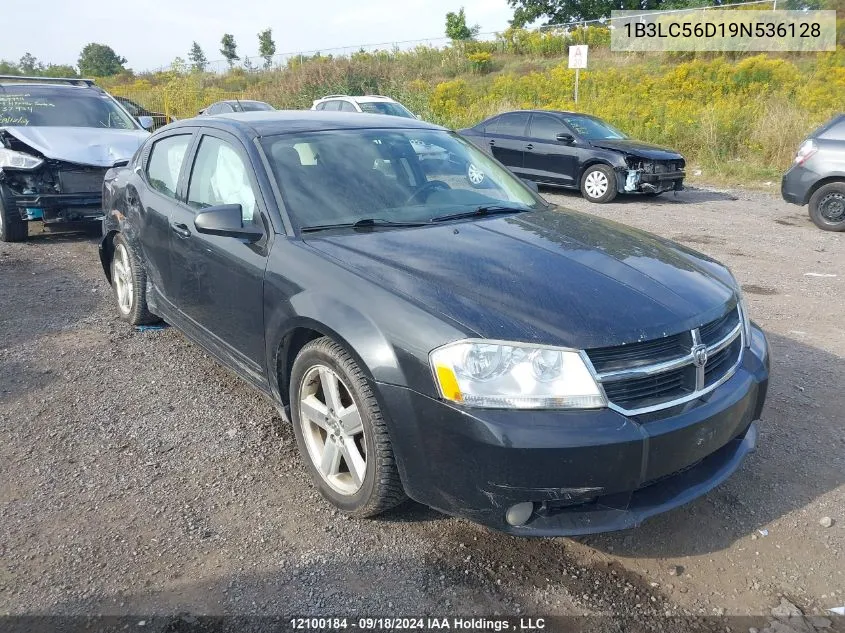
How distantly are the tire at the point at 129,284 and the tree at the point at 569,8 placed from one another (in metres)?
45.9

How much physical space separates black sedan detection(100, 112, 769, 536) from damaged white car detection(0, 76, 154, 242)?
4.42 metres

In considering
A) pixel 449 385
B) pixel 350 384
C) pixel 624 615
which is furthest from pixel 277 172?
pixel 624 615

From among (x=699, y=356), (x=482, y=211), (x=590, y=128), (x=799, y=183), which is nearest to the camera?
(x=699, y=356)

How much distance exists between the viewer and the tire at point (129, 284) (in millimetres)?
4754

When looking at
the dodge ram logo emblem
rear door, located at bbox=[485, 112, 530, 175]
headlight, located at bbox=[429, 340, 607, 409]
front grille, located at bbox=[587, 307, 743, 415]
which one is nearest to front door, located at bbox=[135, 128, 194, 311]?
headlight, located at bbox=[429, 340, 607, 409]

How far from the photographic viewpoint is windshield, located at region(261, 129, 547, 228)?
327 cm

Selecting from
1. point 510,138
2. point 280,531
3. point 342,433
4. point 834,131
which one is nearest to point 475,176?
point 342,433

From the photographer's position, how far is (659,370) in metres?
2.38

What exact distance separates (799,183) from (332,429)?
9.06 meters

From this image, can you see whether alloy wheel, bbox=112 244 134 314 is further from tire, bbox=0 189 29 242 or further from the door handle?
tire, bbox=0 189 29 242

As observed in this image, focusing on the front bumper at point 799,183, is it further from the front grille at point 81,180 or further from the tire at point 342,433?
the front grille at point 81,180

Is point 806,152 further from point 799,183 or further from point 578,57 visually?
point 578,57

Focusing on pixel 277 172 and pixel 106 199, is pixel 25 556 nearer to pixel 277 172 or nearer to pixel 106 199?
pixel 277 172

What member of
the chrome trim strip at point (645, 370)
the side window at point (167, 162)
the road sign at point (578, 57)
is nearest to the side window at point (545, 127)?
the road sign at point (578, 57)
